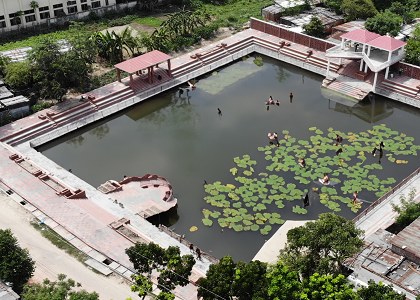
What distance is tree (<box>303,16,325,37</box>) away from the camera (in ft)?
183

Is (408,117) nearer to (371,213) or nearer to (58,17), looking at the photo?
(371,213)

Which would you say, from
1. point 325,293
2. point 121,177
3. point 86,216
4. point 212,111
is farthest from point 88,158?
point 325,293

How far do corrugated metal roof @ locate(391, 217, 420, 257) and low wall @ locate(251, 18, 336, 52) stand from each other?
25791 mm

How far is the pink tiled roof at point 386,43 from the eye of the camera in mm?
46875

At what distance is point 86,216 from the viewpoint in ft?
112

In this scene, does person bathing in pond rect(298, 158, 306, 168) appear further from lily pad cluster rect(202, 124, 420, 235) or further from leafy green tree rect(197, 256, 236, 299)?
leafy green tree rect(197, 256, 236, 299)

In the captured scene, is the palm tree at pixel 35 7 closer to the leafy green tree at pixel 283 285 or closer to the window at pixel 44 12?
the window at pixel 44 12

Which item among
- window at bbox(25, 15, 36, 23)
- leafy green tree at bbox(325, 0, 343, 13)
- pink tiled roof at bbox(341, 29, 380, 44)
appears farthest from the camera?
leafy green tree at bbox(325, 0, 343, 13)

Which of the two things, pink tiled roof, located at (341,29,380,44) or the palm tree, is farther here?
the palm tree

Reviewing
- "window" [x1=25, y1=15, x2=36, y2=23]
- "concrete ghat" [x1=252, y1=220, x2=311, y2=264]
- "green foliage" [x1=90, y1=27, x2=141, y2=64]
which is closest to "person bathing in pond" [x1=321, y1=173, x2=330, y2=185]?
"concrete ghat" [x1=252, y1=220, x2=311, y2=264]

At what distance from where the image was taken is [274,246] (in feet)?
106

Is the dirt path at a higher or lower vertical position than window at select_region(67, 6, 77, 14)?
lower

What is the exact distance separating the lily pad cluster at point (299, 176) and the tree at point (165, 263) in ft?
27.6

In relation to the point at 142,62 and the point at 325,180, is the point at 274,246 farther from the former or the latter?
the point at 142,62
